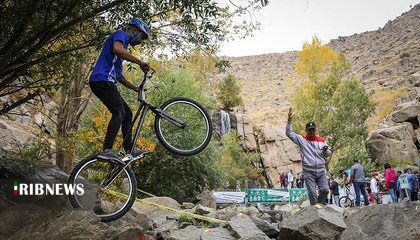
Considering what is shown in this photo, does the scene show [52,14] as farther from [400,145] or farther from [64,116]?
[400,145]

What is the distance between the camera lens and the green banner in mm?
23250

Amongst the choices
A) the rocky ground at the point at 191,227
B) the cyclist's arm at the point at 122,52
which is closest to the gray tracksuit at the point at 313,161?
the rocky ground at the point at 191,227

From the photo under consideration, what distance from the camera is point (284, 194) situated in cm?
2336

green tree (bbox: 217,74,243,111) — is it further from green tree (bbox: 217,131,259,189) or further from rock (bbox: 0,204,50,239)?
rock (bbox: 0,204,50,239)

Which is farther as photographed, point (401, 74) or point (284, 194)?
point (401, 74)

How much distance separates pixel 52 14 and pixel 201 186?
20653 mm

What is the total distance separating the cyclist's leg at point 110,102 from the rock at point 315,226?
416cm

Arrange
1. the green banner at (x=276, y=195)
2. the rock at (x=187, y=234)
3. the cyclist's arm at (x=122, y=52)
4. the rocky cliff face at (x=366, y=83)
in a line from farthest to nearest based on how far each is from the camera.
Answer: the rocky cliff face at (x=366, y=83) → the green banner at (x=276, y=195) → the rock at (x=187, y=234) → the cyclist's arm at (x=122, y=52)

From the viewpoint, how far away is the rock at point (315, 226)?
7922 millimetres

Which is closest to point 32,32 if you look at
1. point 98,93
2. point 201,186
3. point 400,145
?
point 98,93

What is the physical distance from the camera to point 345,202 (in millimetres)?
20469

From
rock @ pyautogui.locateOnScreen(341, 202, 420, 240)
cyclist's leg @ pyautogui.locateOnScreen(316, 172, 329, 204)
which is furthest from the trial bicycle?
rock @ pyautogui.locateOnScreen(341, 202, 420, 240)

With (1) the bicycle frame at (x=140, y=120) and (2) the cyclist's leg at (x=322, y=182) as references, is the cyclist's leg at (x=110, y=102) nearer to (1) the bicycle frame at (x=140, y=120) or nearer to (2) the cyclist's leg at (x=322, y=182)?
(1) the bicycle frame at (x=140, y=120)

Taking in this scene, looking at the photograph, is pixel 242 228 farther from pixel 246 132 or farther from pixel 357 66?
pixel 357 66
